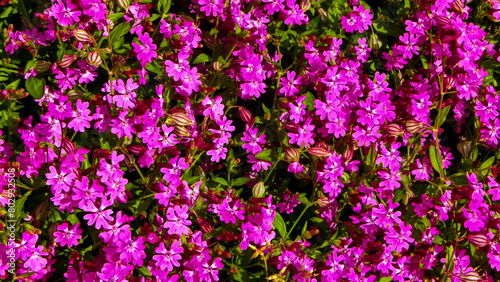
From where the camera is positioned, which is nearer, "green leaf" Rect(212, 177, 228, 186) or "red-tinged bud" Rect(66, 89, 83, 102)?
"red-tinged bud" Rect(66, 89, 83, 102)

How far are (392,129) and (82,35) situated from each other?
113 cm

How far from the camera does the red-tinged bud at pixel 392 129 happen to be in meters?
1.81

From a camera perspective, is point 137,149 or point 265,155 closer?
point 137,149

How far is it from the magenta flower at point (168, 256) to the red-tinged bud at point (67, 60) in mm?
682

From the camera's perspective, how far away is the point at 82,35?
1611 millimetres

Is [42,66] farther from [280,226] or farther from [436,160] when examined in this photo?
[436,160]

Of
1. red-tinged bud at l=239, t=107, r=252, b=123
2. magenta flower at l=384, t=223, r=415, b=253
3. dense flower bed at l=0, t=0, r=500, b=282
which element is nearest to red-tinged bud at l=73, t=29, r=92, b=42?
dense flower bed at l=0, t=0, r=500, b=282

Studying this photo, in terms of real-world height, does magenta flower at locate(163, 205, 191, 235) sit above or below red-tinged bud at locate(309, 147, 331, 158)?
below

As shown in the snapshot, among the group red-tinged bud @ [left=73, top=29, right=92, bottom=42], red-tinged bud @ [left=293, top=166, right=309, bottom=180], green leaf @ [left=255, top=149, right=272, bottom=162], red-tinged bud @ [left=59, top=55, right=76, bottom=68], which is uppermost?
red-tinged bud @ [left=73, top=29, right=92, bottom=42]

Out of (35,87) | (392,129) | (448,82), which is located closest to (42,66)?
(35,87)

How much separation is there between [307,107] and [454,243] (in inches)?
29.8

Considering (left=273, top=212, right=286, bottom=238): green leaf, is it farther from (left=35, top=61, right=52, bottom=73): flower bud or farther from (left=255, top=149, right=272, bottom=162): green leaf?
(left=35, top=61, right=52, bottom=73): flower bud

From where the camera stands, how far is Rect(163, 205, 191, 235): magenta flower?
5.27 feet

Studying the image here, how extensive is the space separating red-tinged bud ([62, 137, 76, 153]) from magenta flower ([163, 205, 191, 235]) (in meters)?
0.37
